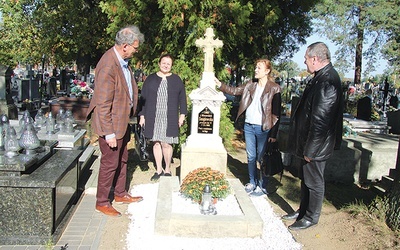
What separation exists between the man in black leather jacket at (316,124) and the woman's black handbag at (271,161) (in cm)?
74

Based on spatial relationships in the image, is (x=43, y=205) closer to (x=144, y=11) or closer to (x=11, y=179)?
(x=11, y=179)

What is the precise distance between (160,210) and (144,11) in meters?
5.15

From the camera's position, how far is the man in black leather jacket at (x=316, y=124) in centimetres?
367

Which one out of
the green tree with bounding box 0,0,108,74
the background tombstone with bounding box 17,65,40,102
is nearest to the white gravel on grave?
the background tombstone with bounding box 17,65,40,102

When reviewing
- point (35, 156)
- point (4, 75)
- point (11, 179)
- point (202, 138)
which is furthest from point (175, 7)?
point (4, 75)

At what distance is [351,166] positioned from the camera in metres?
6.47

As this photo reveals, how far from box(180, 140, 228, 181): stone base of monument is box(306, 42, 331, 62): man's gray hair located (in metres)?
2.04

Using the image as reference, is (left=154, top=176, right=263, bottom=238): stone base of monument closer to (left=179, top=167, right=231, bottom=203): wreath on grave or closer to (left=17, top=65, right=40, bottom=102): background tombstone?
(left=179, top=167, right=231, bottom=203): wreath on grave

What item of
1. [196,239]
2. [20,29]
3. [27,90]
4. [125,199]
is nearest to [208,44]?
[125,199]

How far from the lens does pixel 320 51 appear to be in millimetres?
3768

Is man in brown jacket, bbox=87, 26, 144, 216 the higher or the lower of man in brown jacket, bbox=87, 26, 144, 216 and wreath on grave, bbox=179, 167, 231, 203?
the higher

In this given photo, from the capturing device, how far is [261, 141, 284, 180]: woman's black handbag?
4.82 metres

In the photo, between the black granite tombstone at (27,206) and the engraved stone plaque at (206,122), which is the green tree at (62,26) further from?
the black granite tombstone at (27,206)

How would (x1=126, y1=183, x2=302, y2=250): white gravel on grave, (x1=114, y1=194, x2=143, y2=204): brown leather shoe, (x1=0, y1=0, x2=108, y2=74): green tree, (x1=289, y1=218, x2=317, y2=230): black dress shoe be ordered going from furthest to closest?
1. (x1=0, y1=0, x2=108, y2=74): green tree
2. (x1=114, y1=194, x2=143, y2=204): brown leather shoe
3. (x1=289, y1=218, x2=317, y2=230): black dress shoe
4. (x1=126, y1=183, x2=302, y2=250): white gravel on grave
